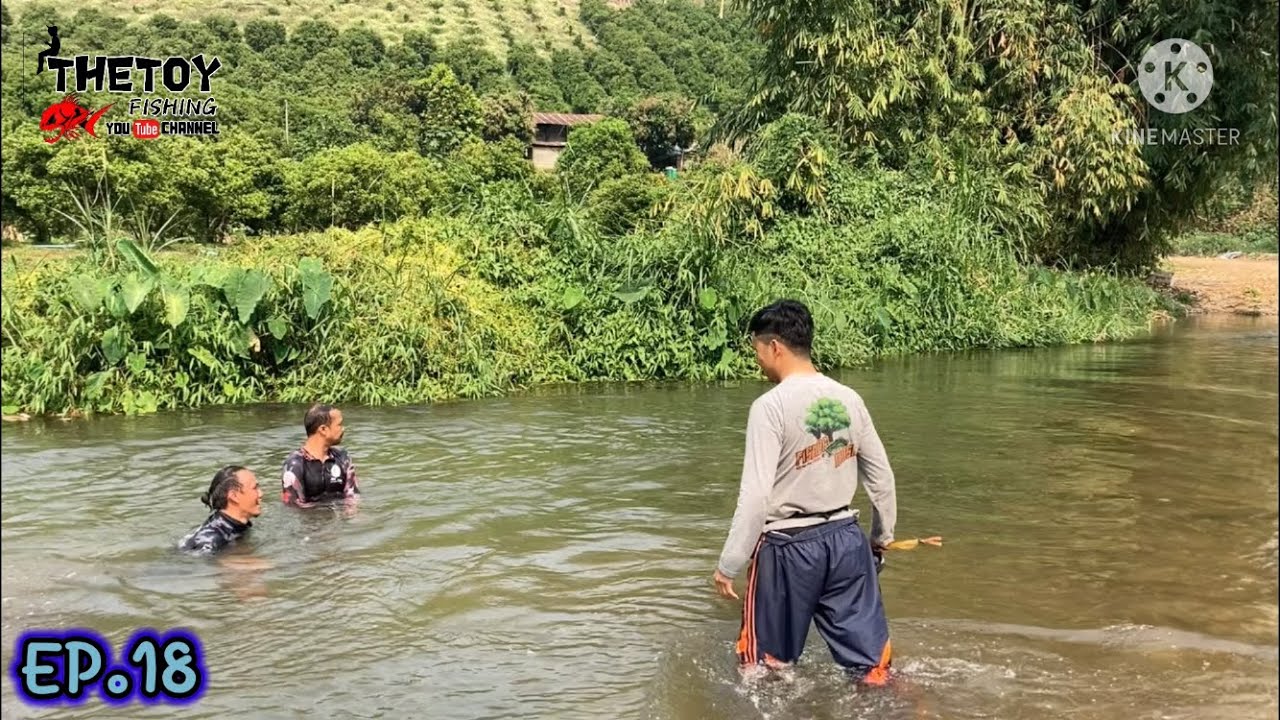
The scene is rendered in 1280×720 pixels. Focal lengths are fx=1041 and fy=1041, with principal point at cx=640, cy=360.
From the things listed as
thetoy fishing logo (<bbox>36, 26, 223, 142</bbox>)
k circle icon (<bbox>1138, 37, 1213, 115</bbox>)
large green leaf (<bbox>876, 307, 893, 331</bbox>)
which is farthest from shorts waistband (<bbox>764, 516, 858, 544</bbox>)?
k circle icon (<bbox>1138, 37, 1213, 115</bbox>)

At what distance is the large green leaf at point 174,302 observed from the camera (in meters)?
9.84

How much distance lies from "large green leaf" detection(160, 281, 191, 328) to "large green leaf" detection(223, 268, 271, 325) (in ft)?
1.31

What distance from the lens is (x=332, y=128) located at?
37125 millimetres

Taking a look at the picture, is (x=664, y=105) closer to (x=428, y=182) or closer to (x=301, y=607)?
(x=428, y=182)

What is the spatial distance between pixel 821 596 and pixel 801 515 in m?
0.32

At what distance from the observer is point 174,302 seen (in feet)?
32.4

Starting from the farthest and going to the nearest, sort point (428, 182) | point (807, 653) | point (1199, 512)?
point (428, 182), point (1199, 512), point (807, 653)

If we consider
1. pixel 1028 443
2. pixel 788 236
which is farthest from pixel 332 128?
pixel 1028 443

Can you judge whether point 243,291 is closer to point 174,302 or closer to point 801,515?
point 174,302

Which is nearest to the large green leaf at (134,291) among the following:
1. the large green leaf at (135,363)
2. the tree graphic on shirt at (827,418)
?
the large green leaf at (135,363)

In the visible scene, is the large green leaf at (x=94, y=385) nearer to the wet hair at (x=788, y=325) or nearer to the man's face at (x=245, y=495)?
the man's face at (x=245, y=495)

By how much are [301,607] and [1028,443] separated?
5934mm

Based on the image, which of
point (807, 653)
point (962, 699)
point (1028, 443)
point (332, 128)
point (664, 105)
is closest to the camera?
point (962, 699)

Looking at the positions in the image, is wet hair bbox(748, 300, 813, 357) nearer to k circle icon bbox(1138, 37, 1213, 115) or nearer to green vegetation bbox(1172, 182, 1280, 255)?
k circle icon bbox(1138, 37, 1213, 115)
